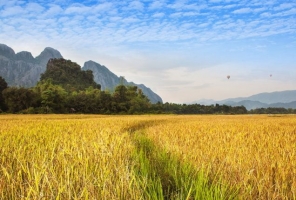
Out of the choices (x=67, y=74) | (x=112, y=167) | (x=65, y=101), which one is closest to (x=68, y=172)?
(x=112, y=167)

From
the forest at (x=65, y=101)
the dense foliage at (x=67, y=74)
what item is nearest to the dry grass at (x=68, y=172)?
the forest at (x=65, y=101)

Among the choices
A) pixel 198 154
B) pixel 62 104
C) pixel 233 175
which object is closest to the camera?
pixel 233 175

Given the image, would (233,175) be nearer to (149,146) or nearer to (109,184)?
(109,184)

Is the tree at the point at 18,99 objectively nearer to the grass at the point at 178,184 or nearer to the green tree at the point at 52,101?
the green tree at the point at 52,101

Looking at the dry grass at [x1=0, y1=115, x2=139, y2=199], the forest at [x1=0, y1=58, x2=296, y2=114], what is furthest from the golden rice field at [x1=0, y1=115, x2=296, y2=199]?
the forest at [x1=0, y1=58, x2=296, y2=114]

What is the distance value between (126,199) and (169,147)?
3495mm

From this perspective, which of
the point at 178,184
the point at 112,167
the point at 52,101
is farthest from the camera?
the point at 52,101

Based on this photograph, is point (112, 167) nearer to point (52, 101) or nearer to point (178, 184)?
point (178, 184)

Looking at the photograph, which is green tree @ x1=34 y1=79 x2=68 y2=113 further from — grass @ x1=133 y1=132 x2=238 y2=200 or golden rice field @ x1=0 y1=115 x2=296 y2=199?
grass @ x1=133 y1=132 x2=238 y2=200

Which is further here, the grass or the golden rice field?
the grass

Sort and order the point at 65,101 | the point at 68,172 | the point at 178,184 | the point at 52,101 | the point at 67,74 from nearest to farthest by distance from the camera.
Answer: the point at 68,172, the point at 178,184, the point at 52,101, the point at 65,101, the point at 67,74

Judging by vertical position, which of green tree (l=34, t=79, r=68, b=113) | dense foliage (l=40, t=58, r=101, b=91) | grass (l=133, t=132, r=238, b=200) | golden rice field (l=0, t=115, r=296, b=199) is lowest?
grass (l=133, t=132, r=238, b=200)

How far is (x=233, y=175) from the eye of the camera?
3080mm

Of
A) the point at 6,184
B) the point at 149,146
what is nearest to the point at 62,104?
the point at 149,146
